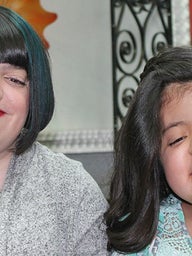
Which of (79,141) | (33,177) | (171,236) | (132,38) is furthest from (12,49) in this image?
(132,38)

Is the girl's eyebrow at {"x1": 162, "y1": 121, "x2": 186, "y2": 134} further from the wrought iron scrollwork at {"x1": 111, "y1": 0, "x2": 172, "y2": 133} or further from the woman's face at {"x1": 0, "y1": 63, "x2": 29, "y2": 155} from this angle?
the wrought iron scrollwork at {"x1": 111, "y1": 0, "x2": 172, "y2": 133}

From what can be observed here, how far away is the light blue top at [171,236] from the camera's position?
3.54 ft

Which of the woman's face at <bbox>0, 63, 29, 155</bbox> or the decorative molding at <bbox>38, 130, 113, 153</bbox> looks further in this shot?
the decorative molding at <bbox>38, 130, 113, 153</bbox>

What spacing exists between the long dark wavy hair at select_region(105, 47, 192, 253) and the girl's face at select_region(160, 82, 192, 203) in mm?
28

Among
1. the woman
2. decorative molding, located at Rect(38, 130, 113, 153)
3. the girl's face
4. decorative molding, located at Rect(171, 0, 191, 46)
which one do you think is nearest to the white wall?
decorative molding, located at Rect(38, 130, 113, 153)

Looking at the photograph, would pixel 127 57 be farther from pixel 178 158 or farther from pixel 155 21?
pixel 178 158

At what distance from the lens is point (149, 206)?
1.13m

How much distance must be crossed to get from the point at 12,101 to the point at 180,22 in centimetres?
107

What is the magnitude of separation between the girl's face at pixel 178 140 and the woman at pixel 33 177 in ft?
0.63

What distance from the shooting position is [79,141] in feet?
6.37

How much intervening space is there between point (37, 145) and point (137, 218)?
263 mm

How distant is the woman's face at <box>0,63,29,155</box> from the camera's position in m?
1.04

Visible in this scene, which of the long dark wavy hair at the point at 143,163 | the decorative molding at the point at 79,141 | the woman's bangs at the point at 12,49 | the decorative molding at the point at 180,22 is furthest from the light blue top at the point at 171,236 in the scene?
the decorative molding at the point at 180,22

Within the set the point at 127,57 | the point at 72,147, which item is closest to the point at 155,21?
the point at 127,57
